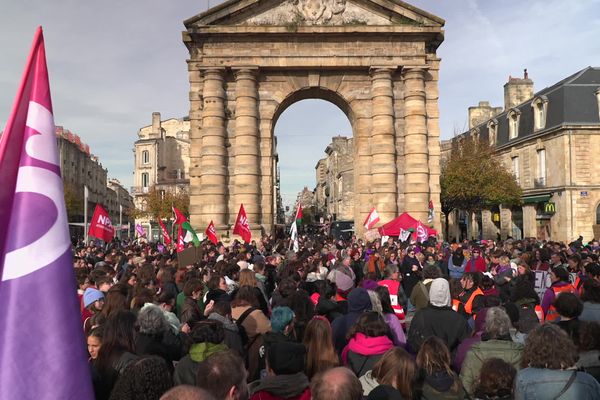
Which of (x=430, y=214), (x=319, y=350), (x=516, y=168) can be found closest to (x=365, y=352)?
(x=319, y=350)

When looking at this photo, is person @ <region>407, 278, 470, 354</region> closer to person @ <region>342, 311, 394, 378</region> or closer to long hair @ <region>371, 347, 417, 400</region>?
person @ <region>342, 311, 394, 378</region>

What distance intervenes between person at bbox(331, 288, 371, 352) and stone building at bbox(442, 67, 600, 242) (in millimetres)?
30951

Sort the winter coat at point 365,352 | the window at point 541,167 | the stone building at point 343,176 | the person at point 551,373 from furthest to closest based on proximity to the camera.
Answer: the stone building at point 343,176, the window at point 541,167, the winter coat at point 365,352, the person at point 551,373

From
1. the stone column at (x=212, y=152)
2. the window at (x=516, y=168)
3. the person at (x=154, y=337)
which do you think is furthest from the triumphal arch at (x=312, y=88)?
the person at (x=154, y=337)

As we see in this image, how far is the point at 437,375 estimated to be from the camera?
384 centimetres

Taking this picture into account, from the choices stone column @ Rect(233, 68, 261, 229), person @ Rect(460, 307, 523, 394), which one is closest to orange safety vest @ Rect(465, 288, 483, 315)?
person @ Rect(460, 307, 523, 394)

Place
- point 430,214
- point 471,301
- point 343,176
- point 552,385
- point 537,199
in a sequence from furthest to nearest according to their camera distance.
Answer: point 343,176
point 537,199
point 430,214
point 471,301
point 552,385

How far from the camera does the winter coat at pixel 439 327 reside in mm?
5422

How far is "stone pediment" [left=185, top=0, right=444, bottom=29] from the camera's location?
2434 cm

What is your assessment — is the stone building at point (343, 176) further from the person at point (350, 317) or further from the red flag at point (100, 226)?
the person at point (350, 317)

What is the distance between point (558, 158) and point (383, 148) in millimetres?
15602

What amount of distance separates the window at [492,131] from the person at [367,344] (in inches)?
1597

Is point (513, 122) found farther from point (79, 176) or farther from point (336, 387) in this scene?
point (79, 176)

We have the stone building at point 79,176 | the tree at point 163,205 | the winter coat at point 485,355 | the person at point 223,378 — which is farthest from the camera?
the stone building at point 79,176
